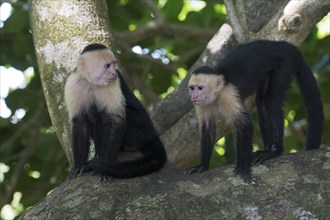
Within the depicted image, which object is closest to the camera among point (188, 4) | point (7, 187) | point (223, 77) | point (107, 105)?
point (107, 105)

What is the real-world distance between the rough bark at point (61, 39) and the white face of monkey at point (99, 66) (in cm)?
20

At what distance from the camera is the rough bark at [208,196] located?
2.47 m

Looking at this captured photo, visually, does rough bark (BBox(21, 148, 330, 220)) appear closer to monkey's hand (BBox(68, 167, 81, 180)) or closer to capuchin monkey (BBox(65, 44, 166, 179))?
monkey's hand (BBox(68, 167, 81, 180))

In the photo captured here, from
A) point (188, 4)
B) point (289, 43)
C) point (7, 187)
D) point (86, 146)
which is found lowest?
point (7, 187)

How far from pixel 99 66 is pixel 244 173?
1.10 m

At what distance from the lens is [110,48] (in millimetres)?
3740

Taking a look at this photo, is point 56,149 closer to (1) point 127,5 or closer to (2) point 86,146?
(1) point 127,5

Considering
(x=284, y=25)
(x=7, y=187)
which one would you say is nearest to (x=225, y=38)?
(x=284, y=25)

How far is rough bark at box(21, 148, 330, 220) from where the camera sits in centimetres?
247

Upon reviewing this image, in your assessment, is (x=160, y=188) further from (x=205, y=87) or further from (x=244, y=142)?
(x=205, y=87)

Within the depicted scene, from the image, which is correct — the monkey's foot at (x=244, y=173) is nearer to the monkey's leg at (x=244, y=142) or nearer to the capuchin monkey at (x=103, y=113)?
the monkey's leg at (x=244, y=142)

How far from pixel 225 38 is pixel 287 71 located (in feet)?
1.69

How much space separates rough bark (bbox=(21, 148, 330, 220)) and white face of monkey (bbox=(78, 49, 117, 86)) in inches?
31.4

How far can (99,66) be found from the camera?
11.1 feet
